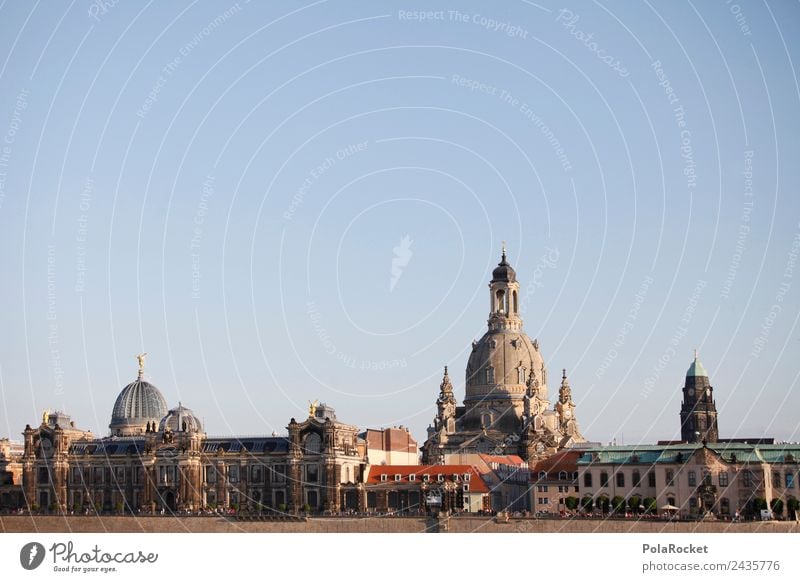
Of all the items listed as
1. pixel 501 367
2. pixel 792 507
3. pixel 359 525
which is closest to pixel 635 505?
pixel 792 507

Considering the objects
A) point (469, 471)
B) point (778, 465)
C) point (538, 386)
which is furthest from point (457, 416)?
point (778, 465)

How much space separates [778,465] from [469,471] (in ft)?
91.1

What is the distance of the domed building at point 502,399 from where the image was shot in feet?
567

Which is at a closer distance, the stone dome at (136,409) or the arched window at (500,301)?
the stone dome at (136,409)

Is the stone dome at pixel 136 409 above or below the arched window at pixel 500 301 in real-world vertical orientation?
below

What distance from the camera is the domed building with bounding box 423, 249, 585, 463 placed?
6801 inches

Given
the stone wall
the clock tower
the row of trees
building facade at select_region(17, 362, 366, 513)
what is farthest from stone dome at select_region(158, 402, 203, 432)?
the clock tower

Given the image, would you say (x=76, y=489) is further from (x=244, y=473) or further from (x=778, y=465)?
(x=778, y=465)

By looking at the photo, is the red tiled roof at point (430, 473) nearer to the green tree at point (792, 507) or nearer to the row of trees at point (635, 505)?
the row of trees at point (635, 505)

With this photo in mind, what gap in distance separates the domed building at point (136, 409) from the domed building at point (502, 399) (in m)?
30.0

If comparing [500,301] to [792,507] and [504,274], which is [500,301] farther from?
[792,507]

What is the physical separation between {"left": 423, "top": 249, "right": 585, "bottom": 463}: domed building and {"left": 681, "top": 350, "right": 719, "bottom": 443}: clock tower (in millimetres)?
12238
